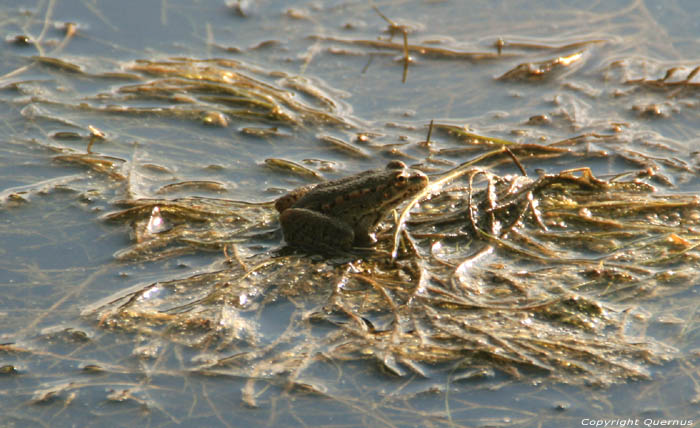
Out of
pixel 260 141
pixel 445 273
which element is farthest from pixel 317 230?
pixel 260 141

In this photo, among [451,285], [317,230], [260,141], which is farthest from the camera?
[260,141]

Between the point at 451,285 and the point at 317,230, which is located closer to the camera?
the point at 451,285

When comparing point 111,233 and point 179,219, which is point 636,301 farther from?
point 111,233

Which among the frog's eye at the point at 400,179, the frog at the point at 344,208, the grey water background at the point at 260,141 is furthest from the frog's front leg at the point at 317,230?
the grey water background at the point at 260,141

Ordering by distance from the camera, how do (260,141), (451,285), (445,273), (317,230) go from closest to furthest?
1. (451,285)
2. (445,273)
3. (317,230)
4. (260,141)

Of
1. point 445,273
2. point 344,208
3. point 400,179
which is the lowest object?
point 445,273

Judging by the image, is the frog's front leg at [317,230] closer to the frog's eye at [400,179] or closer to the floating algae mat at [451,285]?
the floating algae mat at [451,285]

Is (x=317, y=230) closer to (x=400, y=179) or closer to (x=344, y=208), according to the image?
(x=344, y=208)
